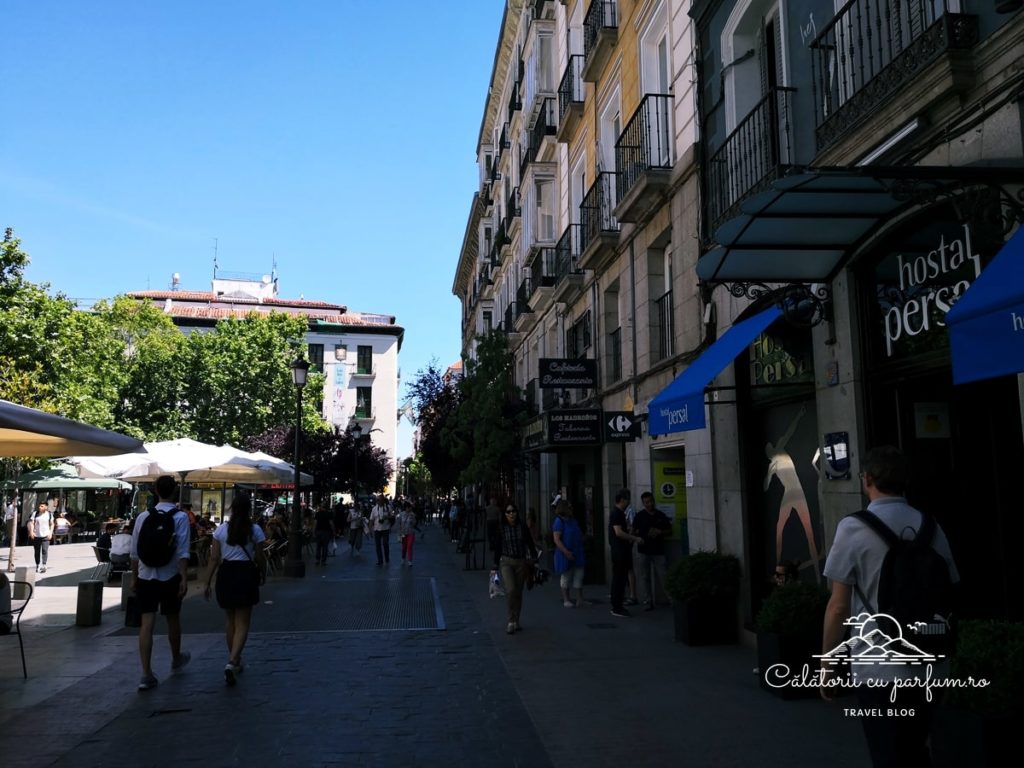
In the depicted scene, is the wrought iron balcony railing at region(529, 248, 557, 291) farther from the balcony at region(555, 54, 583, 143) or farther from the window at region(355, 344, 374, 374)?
the window at region(355, 344, 374, 374)

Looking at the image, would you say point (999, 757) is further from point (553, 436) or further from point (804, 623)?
point (553, 436)

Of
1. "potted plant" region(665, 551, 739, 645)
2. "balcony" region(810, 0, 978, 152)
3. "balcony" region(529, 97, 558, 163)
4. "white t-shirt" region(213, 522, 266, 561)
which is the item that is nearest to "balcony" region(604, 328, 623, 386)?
"potted plant" region(665, 551, 739, 645)

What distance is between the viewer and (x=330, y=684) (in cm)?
747

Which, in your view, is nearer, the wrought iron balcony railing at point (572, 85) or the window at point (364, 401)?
the wrought iron balcony railing at point (572, 85)

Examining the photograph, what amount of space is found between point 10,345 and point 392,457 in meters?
48.6

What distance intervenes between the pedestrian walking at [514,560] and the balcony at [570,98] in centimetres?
1093

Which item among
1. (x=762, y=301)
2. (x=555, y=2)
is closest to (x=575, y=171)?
(x=555, y=2)

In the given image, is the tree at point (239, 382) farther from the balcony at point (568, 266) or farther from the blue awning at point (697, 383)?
the blue awning at point (697, 383)

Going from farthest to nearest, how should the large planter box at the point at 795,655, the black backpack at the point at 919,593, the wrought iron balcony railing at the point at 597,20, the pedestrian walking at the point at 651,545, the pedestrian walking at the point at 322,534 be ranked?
the pedestrian walking at the point at 322,534, the wrought iron balcony railing at the point at 597,20, the pedestrian walking at the point at 651,545, the large planter box at the point at 795,655, the black backpack at the point at 919,593

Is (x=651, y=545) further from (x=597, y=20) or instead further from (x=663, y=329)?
(x=597, y=20)

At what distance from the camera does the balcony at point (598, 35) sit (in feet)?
50.9

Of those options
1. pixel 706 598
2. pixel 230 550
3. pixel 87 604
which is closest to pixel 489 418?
pixel 87 604

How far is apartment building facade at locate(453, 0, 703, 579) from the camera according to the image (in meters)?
12.5

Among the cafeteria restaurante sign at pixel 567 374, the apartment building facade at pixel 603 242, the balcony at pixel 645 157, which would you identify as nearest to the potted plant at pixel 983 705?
the apartment building facade at pixel 603 242
